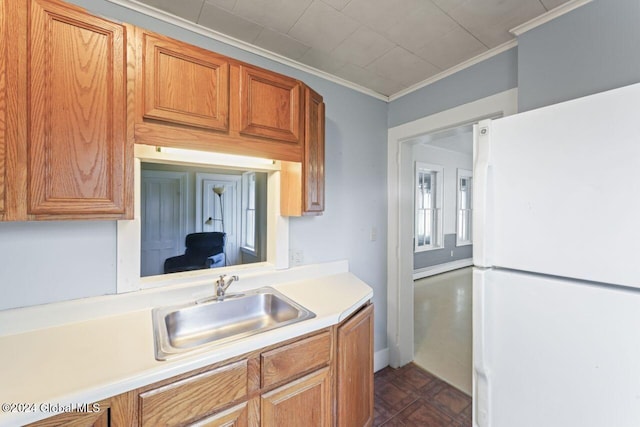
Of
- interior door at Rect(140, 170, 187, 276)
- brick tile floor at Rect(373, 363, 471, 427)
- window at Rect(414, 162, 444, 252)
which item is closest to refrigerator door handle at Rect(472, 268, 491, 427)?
brick tile floor at Rect(373, 363, 471, 427)

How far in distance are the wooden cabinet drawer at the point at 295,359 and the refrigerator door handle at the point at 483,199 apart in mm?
786

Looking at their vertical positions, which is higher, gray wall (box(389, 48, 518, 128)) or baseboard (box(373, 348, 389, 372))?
gray wall (box(389, 48, 518, 128))

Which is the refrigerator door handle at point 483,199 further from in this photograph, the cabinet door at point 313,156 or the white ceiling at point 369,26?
the cabinet door at point 313,156

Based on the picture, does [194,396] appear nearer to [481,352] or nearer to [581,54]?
[481,352]

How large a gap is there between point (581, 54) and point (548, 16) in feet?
0.91

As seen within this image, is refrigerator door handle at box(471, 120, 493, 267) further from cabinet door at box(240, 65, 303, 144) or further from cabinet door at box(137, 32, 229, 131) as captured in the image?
→ cabinet door at box(137, 32, 229, 131)

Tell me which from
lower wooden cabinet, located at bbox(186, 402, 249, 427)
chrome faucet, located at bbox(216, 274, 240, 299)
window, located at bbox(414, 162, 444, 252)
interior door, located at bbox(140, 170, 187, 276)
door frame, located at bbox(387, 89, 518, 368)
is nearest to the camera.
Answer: lower wooden cabinet, located at bbox(186, 402, 249, 427)

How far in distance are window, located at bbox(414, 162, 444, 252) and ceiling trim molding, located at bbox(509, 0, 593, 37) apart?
3.65 metres

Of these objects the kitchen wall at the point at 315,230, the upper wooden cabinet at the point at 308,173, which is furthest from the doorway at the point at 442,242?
the upper wooden cabinet at the point at 308,173

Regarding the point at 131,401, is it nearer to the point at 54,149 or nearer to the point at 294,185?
the point at 54,149

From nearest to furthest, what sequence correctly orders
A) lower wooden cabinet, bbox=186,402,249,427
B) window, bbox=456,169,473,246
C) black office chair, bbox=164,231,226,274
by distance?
lower wooden cabinet, bbox=186,402,249,427
black office chair, bbox=164,231,226,274
window, bbox=456,169,473,246

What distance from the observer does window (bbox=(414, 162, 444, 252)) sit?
5.07 m

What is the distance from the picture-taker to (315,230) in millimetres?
1992

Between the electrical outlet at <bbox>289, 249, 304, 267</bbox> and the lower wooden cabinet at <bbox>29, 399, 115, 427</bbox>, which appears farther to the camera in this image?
the electrical outlet at <bbox>289, 249, 304, 267</bbox>
